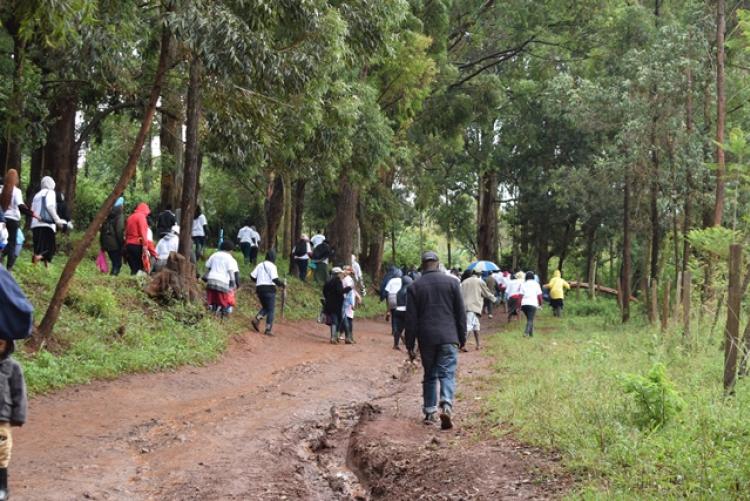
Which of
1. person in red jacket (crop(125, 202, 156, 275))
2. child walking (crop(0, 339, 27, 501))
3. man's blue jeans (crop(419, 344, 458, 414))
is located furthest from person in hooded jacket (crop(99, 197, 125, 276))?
child walking (crop(0, 339, 27, 501))

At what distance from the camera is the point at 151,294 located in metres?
16.6

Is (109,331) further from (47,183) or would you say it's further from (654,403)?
(654,403)

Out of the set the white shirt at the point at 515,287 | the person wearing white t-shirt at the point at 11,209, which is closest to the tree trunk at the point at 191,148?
the person wearing white t-shirt at the point at 11,209

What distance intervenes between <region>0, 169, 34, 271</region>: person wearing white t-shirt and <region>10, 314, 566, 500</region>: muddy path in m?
3.51

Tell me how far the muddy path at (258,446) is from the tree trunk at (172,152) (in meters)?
9.08

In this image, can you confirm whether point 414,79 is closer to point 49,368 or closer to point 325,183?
point 325,183

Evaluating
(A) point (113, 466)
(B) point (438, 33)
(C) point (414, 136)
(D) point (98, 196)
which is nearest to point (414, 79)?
(B) point (438, 33)

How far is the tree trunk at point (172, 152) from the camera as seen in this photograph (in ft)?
68.4

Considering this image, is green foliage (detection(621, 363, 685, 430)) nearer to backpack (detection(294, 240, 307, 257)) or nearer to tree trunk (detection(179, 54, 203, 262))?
tree trunk (detection(179, 54, 203, 262))

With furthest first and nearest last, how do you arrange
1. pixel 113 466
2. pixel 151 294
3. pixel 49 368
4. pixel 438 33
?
pixel 438 33, pixel 151 294, pixel 49 368, pixel 113 466

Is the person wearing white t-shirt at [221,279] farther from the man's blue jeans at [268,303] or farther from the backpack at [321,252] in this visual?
the backpack at [321,252]

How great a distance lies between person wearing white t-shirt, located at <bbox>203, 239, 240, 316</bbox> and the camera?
17.3 meters

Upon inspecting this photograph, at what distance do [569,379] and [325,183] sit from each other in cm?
1590

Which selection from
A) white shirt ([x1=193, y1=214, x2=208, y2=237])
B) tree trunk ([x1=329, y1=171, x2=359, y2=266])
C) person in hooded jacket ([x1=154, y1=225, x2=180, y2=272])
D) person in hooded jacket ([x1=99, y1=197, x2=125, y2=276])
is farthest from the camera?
tree trunk ([x1=329, y1=171, x2=359, y2=266])
